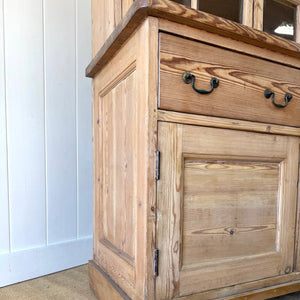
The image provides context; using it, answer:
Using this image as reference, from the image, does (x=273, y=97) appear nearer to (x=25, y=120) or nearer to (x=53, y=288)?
(x=25, y=120)

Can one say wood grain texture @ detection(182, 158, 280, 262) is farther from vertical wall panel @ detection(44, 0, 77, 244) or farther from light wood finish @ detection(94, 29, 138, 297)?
vertical wall panel @ detection(44, 0, 77, 244)

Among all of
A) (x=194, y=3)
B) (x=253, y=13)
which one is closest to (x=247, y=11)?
(x=253, y=13)

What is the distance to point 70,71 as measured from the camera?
1.09 metres

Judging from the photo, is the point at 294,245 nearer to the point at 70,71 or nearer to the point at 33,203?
the point at 33,203

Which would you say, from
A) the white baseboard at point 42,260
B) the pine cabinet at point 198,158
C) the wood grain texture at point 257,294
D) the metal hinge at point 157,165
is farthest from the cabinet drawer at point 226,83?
the white baseboard at point 42,260

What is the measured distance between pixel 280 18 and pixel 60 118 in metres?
0.92

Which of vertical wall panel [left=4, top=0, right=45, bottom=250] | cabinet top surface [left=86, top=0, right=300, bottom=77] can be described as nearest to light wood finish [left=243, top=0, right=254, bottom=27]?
cabinet top surface [left=86, top=0, right=300, bottom=77]

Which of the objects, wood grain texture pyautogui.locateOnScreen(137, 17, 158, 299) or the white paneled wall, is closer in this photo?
wood grain texture pyautogui.locateOnScreen(137, 17, 158, 299)

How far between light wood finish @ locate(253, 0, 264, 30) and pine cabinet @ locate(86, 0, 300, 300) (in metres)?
0.11

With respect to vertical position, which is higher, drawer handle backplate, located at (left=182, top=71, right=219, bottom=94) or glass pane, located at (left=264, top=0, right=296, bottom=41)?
glass pane, located at (left=264, top=0, right=296, bottom=41)

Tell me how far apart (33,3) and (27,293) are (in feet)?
3.68

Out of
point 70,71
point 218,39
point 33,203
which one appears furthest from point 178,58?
point 33,203

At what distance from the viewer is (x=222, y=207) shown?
2.08 ft

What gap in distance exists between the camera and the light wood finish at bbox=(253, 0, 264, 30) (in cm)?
72
